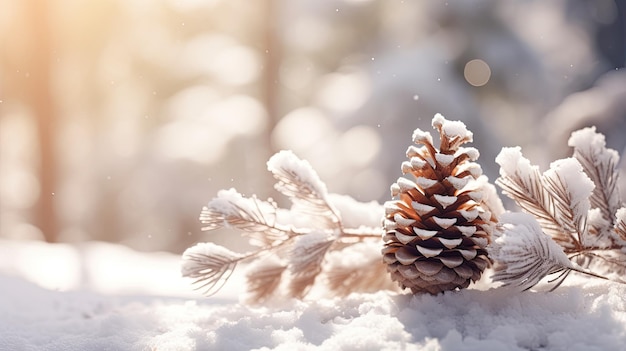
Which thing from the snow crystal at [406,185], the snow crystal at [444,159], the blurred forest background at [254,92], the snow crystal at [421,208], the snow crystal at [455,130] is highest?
the blurred forest background at [254,92]

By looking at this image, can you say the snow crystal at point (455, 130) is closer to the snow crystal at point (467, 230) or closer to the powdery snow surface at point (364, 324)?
the snow crystal at point (467, 230)

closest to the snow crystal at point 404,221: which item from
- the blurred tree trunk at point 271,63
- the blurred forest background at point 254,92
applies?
the blurred forest background at point 254,92

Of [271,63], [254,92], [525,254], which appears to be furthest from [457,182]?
[254,92]

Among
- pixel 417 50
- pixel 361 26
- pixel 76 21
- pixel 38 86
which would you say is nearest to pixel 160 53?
pixel 76 21

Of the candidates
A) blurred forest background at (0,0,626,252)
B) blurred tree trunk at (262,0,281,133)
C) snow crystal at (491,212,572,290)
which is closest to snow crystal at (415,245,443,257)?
→ snow crystal at (491,212,572,290)

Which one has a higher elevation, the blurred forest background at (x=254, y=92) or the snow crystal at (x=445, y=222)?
the blurred forest background at (x=254, y=92)

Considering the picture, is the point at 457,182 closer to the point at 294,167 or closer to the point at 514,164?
the point at 514,164
